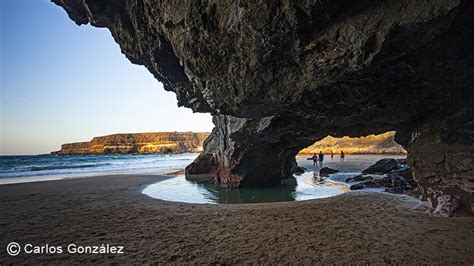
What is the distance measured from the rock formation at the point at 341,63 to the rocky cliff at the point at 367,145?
50.4 meters

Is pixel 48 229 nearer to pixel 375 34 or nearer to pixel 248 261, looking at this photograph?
pixel 248 261

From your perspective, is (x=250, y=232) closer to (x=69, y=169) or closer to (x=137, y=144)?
(x=69, y=169)

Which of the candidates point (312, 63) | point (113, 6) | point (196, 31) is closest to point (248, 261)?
point (312, 63)

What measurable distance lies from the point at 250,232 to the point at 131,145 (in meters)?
130

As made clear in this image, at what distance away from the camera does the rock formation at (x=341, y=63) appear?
17.7 ft

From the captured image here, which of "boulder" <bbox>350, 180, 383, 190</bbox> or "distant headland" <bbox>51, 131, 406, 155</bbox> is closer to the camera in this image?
"boulder" <bbox>350, 180, 383, 190</bbox>

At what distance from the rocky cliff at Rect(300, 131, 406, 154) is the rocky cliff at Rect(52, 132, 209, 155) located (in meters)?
71.0

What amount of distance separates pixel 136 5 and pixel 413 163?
1190 centimetres

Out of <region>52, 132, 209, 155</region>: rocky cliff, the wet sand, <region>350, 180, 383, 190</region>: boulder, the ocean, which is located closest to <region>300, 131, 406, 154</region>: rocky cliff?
the ocean

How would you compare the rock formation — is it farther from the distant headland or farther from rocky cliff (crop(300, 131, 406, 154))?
the distant headland

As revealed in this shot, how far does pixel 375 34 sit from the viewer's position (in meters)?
5.28

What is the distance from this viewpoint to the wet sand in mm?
5047

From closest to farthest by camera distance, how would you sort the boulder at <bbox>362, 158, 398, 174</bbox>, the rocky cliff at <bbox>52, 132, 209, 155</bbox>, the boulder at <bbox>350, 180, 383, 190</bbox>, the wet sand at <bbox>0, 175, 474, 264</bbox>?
1. the wet sand at <bbox>0, 175, 474, 264</bbox>
2. the boulder at <bbox>350, 180, 383, 190</bbox>
3. the boulder at <bbox>362, 158, 398, 174</bbox>
4. the rocky cliff at <bbox>52, 132, 209, 155</bbox>

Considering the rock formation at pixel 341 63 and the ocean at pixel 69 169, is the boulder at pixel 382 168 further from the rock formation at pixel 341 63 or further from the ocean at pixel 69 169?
the ocean at pixel 69 169
